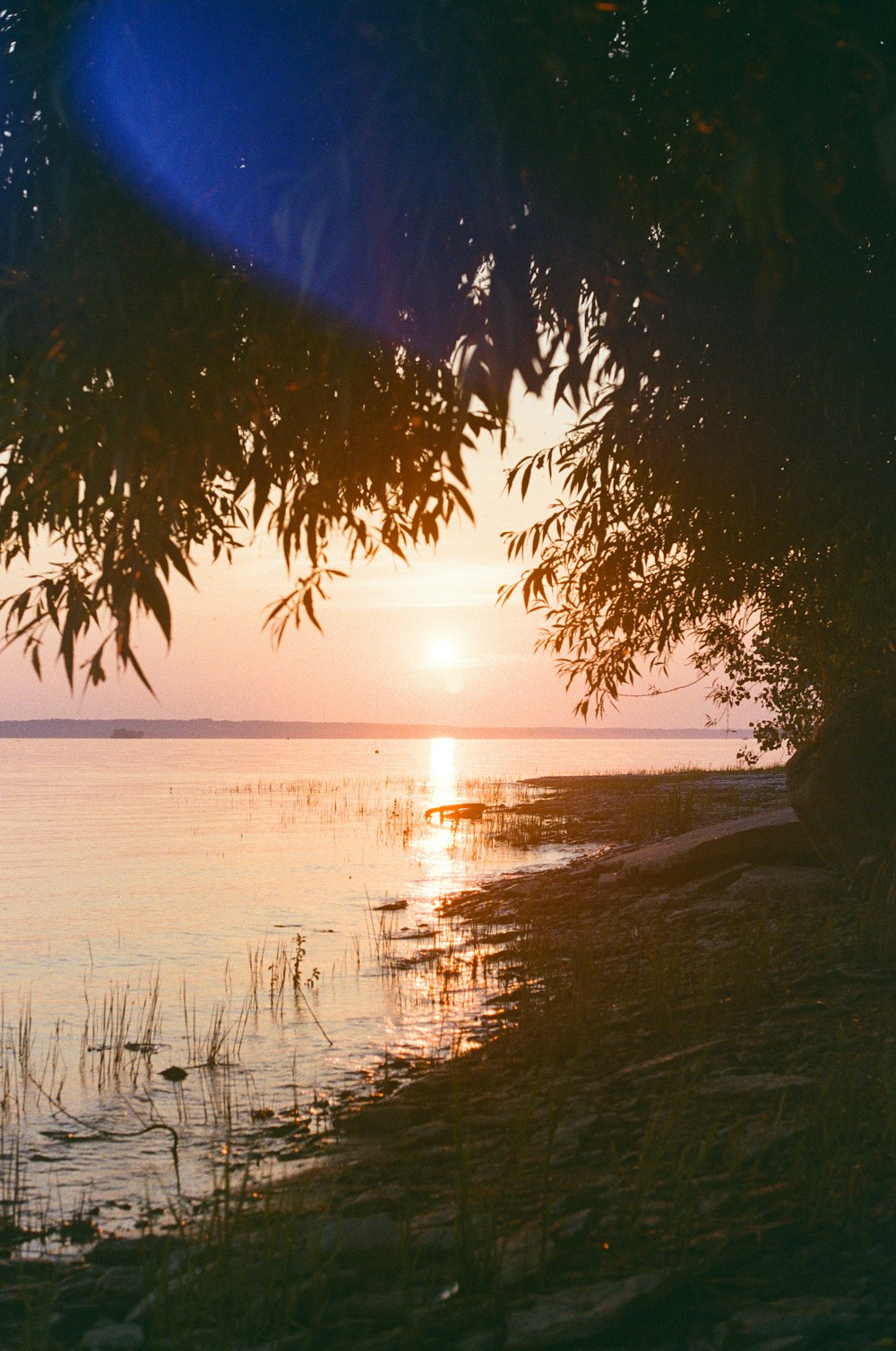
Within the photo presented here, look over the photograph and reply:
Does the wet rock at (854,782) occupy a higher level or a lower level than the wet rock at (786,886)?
higher

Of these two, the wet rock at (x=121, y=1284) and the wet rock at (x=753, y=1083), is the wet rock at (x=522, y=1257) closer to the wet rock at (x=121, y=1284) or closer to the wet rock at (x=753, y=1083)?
the wet rock at (x=121, y=1284)

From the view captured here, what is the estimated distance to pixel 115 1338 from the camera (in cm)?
454

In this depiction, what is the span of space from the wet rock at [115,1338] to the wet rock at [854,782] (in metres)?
11.0

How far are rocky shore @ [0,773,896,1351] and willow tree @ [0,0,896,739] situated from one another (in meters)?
2.85

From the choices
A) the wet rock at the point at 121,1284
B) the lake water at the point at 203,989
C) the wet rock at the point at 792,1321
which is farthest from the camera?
the lake water at the point at 203,989

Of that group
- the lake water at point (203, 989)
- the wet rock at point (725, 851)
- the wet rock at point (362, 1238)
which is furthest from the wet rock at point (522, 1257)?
the wet rock at point (725, 851)

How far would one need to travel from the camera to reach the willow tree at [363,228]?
4395 millimetres

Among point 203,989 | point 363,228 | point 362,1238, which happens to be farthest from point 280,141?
point 203,989

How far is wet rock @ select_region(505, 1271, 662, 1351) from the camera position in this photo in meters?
4.30

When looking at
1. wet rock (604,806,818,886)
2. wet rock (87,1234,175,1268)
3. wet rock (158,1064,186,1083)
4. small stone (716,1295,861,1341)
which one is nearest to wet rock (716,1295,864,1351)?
small stone (716,1295,861,1341)

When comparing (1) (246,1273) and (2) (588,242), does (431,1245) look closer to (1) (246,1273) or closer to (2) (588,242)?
(1) (246,1273)

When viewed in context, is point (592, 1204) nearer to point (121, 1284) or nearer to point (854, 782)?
point (121, 1284)

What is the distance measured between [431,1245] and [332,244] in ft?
14.7

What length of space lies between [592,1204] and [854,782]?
9314mm
